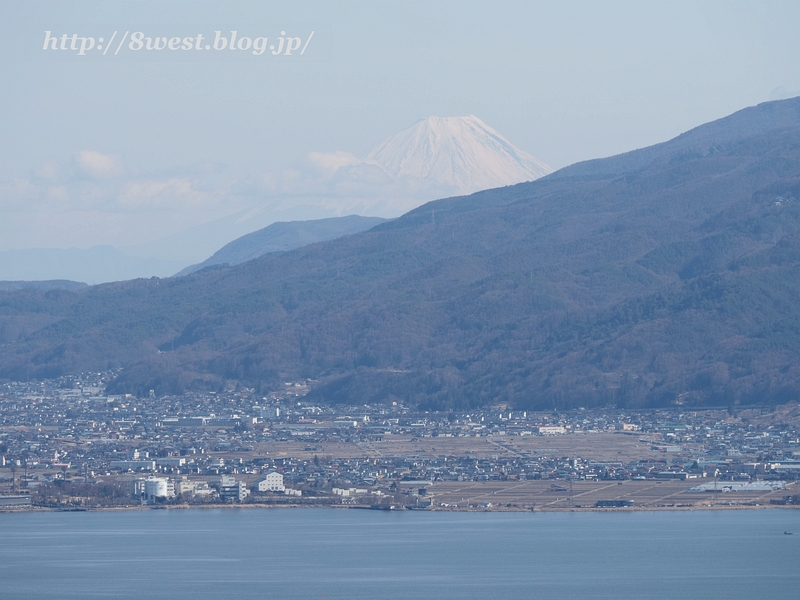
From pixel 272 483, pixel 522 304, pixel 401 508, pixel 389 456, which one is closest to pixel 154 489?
pixel 272 483

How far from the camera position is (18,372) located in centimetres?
13475

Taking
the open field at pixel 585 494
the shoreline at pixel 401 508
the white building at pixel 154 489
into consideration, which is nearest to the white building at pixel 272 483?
the shoreline at pixel 401 508

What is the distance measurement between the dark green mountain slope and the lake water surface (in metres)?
43.0

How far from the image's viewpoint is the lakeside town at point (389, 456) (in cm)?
6159

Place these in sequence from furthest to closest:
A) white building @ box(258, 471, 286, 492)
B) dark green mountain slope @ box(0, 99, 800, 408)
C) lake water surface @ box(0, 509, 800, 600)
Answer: dark green mountain slope @ box(0, 99, 800, 408), white building @ box(258, 471, 286, 492), lake water surface @ box(0, 509, 800, 600)

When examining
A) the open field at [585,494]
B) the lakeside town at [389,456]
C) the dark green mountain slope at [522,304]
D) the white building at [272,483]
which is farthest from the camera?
the dark green mountain slope at [522,304]

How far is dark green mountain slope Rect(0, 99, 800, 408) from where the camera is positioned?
104 m

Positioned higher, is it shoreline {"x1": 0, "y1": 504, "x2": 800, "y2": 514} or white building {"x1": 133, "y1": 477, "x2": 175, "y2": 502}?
white building {"x1": 133, "y1": 477, "x2": 175, "y2": 502}

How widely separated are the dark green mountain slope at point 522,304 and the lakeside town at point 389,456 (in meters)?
5.78

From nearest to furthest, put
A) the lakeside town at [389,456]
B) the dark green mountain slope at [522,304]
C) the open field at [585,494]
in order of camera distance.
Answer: the open field at [585,494], the lakeside town at [389,456], the dark green mountain slope at [522,304]

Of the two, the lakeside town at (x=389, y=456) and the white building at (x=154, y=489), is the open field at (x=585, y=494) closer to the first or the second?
the lakeside town at (x=389, y=456)

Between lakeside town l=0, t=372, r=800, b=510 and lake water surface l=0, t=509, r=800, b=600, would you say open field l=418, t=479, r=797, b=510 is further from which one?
lake water surface l=0, t=509, r=800, b=600

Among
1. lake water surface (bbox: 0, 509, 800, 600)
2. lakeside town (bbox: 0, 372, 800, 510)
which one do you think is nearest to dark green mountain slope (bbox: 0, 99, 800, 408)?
lakeside town (bbox: 0, 372, 800, 510)

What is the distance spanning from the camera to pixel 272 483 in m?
64.3
